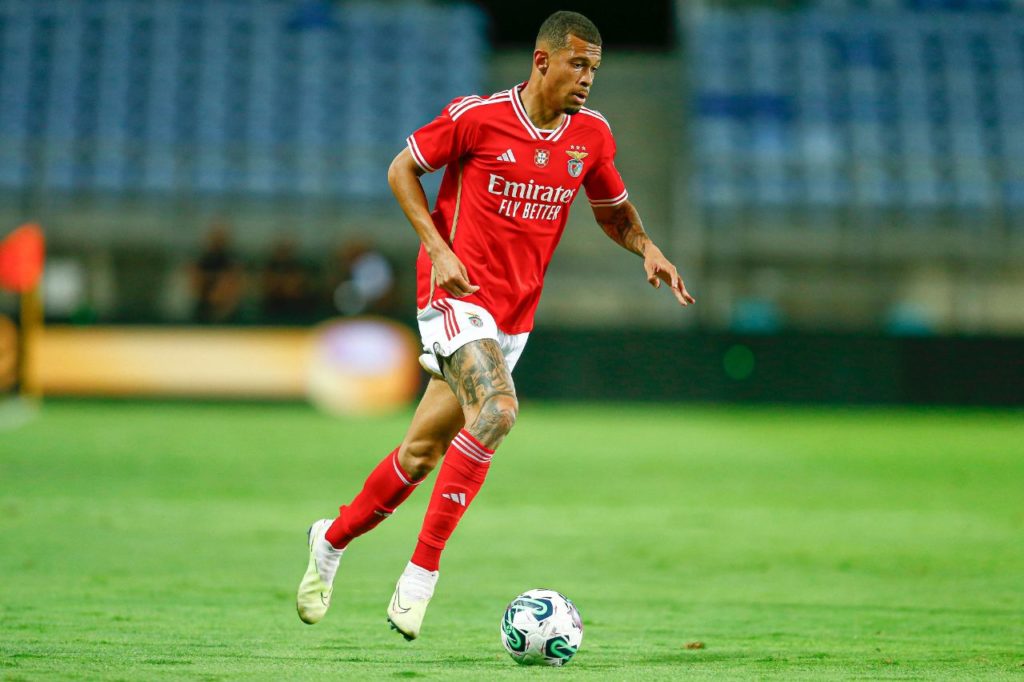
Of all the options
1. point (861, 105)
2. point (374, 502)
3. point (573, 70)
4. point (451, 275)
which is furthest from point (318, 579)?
point (861, 105)

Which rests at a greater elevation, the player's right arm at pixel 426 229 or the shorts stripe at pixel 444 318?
the player's right arm at pixel 426 229

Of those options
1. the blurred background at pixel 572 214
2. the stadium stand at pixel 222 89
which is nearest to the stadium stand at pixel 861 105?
the blurred background at pixel 572 214

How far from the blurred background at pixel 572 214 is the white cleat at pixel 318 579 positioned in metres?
12.0

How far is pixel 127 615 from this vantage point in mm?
5336

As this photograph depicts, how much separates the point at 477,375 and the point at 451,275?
14.6 inches

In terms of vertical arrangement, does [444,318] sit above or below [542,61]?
below

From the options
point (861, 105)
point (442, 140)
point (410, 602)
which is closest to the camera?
point (410, 602)

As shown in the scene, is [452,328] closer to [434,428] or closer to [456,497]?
[434,428]

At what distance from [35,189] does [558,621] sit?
17.8 meters

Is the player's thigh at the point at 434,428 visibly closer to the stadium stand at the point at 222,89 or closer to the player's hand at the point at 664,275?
the player's hand at the point at 664,275

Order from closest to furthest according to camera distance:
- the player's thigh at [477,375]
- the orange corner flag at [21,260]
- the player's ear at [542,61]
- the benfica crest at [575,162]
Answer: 1. the player's thigh at [477,375]
2. the player's ear at [542,61]
3. the benfica crest at [575,162]
4. the orange corner flag at [21,260]

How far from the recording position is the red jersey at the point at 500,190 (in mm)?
5254

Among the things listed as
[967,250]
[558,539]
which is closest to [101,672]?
[558,539]

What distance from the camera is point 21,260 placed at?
632 inches
